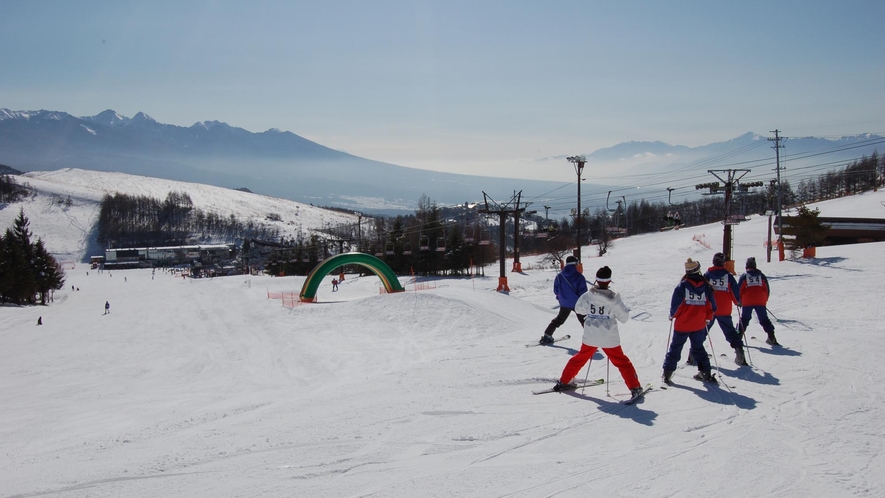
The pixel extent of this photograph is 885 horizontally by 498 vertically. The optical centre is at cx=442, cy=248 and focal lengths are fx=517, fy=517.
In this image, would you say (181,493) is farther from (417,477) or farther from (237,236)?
(237,236)

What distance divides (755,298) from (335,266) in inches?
953

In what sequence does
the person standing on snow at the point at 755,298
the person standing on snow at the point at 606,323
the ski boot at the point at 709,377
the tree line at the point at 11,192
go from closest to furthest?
the person standing on snow at the point at 606,323
the ski boot at the point at 709,377
the person standing on snow at the point at 755,298
the tree line at the point at 11,192

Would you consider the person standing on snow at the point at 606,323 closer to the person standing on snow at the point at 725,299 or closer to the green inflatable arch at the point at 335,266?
the person standing on snow at the point at 725,299

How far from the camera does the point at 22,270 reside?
49250mm

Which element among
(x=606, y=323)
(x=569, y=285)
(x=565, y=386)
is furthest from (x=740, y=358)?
(x=606, y=323)

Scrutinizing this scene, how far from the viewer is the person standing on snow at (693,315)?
7.76 metres

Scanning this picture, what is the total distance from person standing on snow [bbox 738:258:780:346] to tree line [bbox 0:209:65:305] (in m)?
57.2

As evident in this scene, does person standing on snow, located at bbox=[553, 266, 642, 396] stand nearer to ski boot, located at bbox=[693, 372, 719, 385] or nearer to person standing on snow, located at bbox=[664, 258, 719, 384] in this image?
person standing on snow, located at bbox=[664, 258, 719, 384]

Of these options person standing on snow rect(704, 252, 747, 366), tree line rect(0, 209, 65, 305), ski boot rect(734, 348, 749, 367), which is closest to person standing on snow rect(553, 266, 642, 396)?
person standing on snow rect(704, 252, 747, 366)

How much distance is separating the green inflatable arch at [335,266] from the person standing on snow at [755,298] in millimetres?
21992

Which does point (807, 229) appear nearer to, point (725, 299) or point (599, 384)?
point (725, 299)

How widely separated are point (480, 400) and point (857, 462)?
14.4 feet

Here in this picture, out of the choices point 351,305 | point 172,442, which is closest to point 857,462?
point 172,442

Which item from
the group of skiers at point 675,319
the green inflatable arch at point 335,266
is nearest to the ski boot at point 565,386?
the group of skiers at point 675,319
